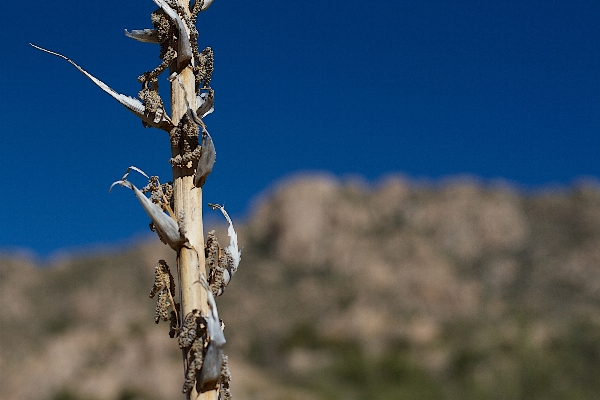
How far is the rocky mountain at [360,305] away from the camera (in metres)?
44.7

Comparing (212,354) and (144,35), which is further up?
(144,35)

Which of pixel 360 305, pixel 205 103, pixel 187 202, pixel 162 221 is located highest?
pixel 360 305

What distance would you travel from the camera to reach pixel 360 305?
6094cm

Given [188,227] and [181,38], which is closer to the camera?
[188,227]

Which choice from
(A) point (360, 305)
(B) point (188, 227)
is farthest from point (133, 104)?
(A) point (360, 305)

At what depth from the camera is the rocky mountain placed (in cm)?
4472

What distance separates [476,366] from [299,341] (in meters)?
13.6

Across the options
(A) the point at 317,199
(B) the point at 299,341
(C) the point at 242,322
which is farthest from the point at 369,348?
(A) the point at 317,199

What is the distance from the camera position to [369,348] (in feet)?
180

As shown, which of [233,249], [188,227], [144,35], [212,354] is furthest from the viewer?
[144,35]

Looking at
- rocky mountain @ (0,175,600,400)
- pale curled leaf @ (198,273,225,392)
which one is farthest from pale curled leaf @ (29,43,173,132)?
rocky mountain @ (0,175,600,400)

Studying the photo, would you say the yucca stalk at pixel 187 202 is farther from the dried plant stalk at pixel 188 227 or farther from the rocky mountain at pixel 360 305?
the rocky mountain at pixel 360 305

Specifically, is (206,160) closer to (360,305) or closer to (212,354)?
(212,354)

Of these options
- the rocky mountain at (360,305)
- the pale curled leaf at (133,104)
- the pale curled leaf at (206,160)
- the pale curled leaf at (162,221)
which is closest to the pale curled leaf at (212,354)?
the pale curled leaf at (162,221)
